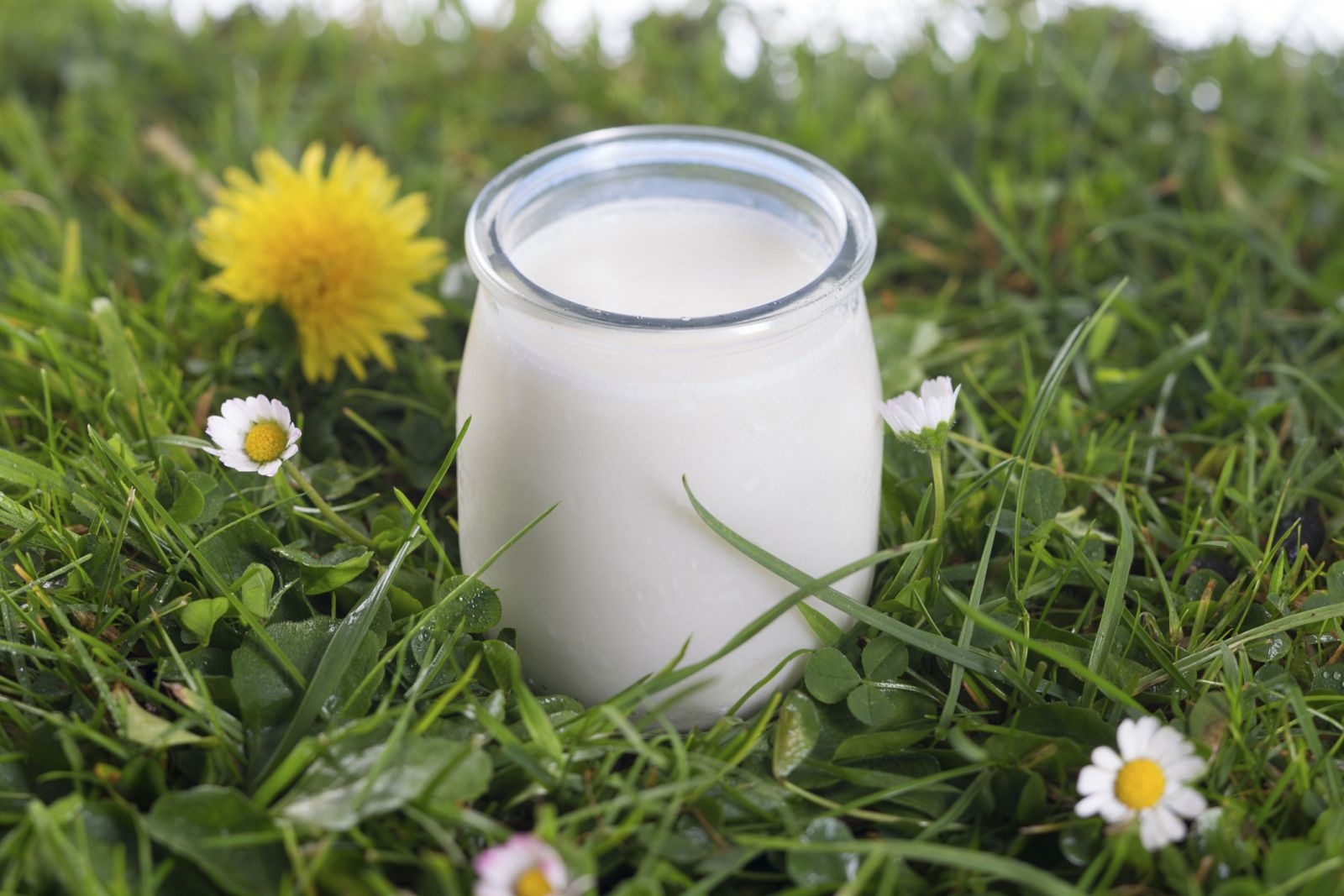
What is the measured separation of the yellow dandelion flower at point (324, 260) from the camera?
1.00 meters

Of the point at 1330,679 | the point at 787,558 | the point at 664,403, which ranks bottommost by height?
the point at 1330,679

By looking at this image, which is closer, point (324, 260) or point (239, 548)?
point (239, 548)

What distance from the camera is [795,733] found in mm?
740

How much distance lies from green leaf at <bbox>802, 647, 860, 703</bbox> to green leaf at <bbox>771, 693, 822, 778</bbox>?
1cm

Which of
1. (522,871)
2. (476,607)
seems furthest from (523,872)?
(476,607)

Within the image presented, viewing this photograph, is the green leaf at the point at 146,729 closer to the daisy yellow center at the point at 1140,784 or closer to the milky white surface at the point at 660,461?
the milky white surface at the point at 660,461

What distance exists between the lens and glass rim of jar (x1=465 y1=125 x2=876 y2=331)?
68cm

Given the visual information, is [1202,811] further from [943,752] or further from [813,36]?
[813,36]

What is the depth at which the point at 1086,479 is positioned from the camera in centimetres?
93

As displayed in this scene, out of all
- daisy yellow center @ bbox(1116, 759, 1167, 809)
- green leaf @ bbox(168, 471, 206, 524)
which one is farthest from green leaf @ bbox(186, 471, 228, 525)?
daisy yellow center @ bbox(1116, 759, 1167, 809)

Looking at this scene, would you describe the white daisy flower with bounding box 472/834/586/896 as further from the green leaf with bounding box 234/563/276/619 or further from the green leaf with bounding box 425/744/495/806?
the green leaf with bounding box 234/563/276/619

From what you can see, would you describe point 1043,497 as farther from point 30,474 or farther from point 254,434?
point 30,474

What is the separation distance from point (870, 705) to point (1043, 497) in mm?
209

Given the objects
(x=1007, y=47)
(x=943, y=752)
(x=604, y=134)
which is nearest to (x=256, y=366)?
(x=604, y=134)
